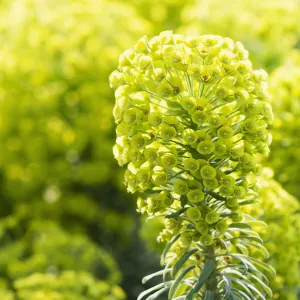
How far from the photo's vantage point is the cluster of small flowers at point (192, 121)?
2.05 metres

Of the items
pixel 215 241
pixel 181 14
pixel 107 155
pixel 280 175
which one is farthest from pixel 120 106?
pixel 181 14

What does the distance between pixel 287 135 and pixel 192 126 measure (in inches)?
71.2

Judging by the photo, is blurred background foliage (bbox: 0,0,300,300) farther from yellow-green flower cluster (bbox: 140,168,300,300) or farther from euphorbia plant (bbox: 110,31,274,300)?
euphorbia plant (bbox: 110,31,274,300)

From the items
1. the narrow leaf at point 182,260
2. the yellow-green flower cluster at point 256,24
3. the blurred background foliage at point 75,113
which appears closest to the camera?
the narrow leaf at point 182,260

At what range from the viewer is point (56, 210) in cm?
603

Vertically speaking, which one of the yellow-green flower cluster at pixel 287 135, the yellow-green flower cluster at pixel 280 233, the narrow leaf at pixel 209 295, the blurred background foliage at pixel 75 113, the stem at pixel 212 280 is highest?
the blurred background foliage at pixel 75 113

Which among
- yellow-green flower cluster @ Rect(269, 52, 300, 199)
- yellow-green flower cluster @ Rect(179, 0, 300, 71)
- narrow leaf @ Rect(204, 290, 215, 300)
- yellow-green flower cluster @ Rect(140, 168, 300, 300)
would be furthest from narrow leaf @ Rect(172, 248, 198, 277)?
yellow-green flower cluster @ Rect(179, 0, 300, 71)

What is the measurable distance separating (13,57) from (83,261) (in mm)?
2185

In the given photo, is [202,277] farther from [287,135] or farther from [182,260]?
[287,135]

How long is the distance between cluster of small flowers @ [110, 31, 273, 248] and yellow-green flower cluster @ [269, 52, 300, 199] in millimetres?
1603

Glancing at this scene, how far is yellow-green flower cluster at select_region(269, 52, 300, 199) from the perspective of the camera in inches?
147

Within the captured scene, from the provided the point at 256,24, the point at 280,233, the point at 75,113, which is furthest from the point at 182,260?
the point at 256,24

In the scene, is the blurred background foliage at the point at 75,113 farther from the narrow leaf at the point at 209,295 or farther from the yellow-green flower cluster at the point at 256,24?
the narrow leaf at the point at 209,295

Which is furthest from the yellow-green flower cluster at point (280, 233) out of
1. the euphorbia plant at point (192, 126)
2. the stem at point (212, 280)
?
the euphorbia plant at point (192, 126)
